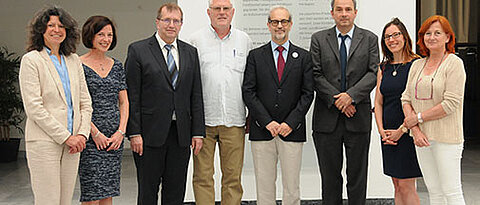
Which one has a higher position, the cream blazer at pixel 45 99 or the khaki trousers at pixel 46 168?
the cream blazer at pixel 45 99

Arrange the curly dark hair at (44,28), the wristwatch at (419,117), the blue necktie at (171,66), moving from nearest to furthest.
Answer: the curly dark hair at (44,28), the wristwatch at (419,117), the blue necktie at (171,66)

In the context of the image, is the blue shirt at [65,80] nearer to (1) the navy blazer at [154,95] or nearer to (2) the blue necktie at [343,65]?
(1) the navy blazer at [154,95]

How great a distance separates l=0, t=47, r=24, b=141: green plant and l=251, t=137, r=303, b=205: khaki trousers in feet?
17.3

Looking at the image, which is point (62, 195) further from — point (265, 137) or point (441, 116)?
point (441, 116)

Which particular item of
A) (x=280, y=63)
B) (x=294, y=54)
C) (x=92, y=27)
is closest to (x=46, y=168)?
(x=92, y=27)

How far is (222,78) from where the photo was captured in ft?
13.4

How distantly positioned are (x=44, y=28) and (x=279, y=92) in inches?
70.0

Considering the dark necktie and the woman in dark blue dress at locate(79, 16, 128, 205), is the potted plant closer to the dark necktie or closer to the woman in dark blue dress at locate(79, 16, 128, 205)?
the woman in dark blue dress at locate(79, 16, 128, 205)

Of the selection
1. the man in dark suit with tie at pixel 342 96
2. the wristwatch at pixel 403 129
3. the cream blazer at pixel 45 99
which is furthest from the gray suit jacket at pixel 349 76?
the cream blazer at pixel 45 99

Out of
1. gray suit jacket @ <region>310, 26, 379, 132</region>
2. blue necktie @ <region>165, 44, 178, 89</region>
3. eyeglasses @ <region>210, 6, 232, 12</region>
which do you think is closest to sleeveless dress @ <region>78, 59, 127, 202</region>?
blue necktie @ <region>165, 44, 178, 89</region>

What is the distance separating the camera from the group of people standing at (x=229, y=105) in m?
3.34

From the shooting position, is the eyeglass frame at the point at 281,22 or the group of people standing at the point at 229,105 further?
the eyeglass frame at the point at 281,22

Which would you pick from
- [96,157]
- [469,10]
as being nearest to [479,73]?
[469,10]

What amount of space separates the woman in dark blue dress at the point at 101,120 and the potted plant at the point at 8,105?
494 cm
